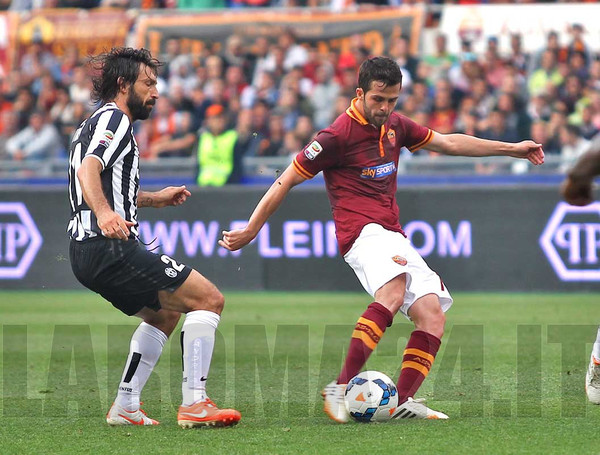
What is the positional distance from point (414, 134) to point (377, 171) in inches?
16.9

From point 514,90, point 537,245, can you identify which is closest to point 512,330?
point 537,245

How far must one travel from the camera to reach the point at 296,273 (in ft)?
47.3

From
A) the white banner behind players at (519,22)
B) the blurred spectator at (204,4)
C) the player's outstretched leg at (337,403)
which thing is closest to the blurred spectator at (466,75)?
the white banner behind players at (519,22)

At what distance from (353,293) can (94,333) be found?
4038mm

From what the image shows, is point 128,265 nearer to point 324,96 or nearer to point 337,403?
point 337,403

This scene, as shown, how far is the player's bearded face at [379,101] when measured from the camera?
667 centimetres

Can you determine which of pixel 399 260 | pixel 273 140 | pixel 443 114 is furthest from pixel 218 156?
pixel 399 260

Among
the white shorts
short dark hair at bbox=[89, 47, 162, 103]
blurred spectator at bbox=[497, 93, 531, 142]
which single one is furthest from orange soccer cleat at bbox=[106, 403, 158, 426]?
blurred spectator at bbox=[497, 93, 531, 142]

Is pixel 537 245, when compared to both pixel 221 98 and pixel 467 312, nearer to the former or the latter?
pixel 467 312

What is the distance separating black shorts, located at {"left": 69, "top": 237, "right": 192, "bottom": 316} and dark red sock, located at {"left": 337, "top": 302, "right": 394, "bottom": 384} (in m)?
1.04

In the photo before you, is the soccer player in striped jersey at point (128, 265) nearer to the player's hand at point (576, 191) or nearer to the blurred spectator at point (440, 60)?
the player's hand at point (576, 191)

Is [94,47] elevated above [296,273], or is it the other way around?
[94,47]

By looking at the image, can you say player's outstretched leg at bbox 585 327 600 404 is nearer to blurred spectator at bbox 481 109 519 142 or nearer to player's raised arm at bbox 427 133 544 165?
player's raised arm at bbox 427 133 544 165

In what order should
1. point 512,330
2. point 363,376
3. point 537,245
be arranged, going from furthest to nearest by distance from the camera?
point 537,245 < point 512,330 < point 363,376
